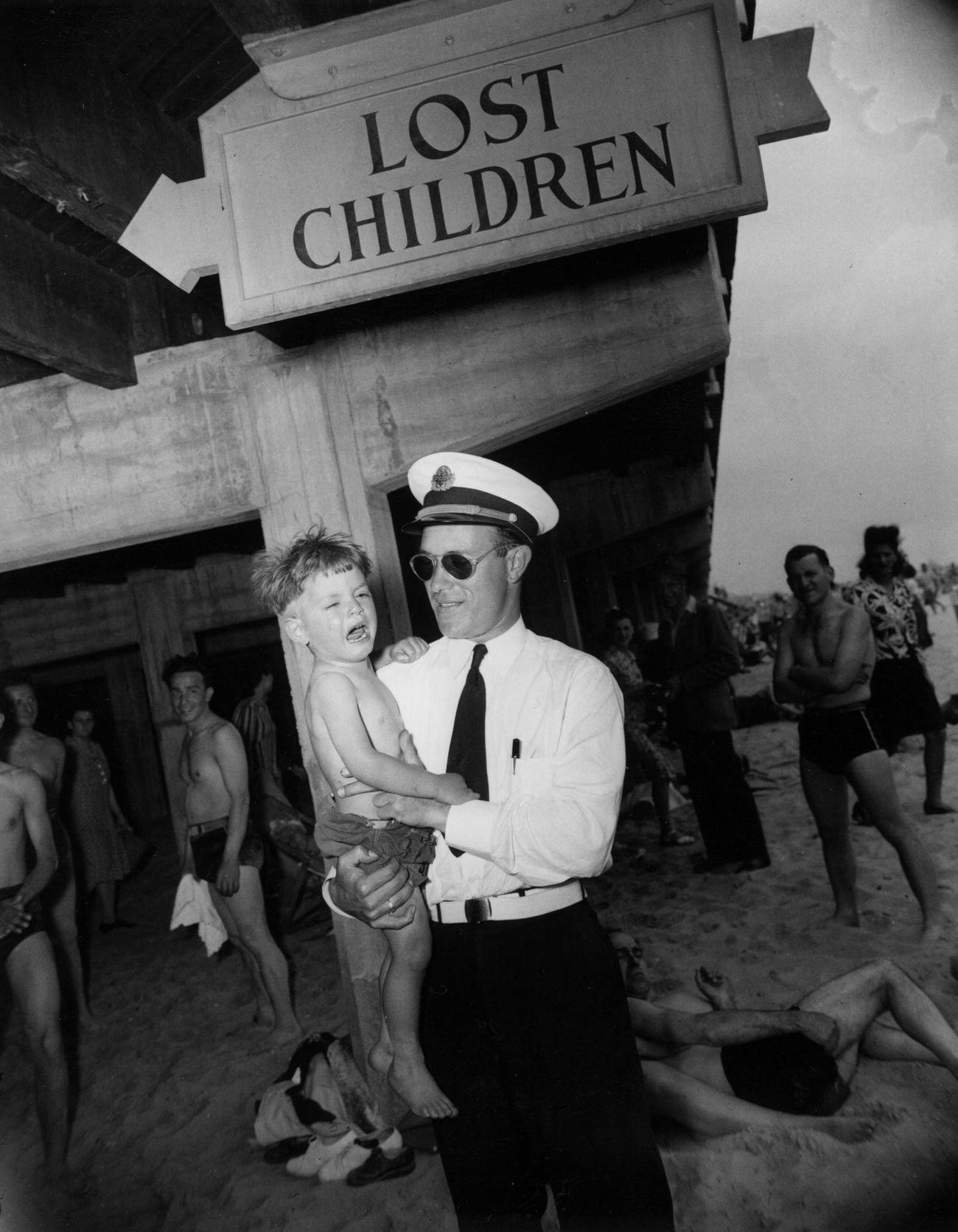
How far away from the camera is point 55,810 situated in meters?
4.83

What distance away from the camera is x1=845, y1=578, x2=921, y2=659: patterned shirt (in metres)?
4.73

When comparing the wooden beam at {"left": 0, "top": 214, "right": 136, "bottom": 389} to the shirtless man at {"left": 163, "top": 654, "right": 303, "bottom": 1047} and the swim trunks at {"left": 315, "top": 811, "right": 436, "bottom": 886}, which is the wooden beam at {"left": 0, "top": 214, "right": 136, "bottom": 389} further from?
the shirtless man at {"left": 163, "top": 654, "right": 303, "bottom": 1047}

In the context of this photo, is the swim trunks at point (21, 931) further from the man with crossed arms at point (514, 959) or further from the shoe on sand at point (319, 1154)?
the man with crossed arms at point (514, 959)

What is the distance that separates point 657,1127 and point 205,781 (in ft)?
9.60

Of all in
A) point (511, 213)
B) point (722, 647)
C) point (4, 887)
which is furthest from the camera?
point (722, 647)

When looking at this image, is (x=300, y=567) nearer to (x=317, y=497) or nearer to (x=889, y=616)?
(x=317, y=497)

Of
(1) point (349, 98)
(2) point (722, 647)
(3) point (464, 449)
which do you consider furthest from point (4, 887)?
(2) point (722, 647)

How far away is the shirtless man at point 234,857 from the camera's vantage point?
4117 mm

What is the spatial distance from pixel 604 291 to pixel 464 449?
789 millimetres

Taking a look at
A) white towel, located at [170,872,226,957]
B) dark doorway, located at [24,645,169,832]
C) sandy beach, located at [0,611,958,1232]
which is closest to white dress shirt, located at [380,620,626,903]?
sandy beach, located at [0,611,958,1232]

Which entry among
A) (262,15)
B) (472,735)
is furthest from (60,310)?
(472,735)

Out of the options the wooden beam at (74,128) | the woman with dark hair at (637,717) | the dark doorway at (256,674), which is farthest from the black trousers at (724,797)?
the wooden beam at (74,128)

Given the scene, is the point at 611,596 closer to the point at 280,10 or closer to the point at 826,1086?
the point at 826,1086

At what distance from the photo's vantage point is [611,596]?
1026 centimetres
